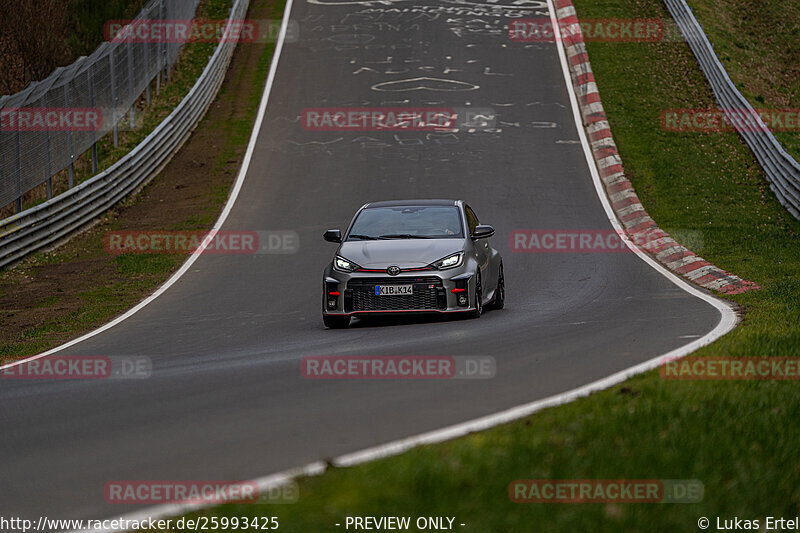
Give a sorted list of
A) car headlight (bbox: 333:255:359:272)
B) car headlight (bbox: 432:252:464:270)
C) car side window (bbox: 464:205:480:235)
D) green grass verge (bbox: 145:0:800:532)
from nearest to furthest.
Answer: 1. green grass verge (bbox: 145:0:800:532)
2. car headlight (bbox: 432:252:464:270)
3. car headlight (bbox: 333:255:359:272)
4. car side window (bbox: 464:205:480:235)

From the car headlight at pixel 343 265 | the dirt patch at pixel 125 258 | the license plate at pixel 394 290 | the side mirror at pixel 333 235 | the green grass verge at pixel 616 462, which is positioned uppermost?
the green grass verge at pixel 616 462

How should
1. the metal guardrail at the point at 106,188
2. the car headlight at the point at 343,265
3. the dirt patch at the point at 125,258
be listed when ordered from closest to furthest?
the car headlight at the point at 343,265 < the dirt patch at the point at 125,258 < the metal guardrail at the point at 106,188

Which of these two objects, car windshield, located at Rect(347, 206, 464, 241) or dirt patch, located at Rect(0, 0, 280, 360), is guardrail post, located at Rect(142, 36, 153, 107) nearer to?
dirt patch, located at Rect(0, 0, 280, 360)

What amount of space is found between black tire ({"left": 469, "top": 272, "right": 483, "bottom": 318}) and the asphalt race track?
14.1 inches

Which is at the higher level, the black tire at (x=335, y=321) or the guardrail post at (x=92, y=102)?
the guardrail post at (x=92, y=102)

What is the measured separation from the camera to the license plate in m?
13.3

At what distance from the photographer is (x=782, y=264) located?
1891 centimetres

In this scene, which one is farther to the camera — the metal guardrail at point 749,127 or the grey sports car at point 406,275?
the metal guardrail at point 749,127

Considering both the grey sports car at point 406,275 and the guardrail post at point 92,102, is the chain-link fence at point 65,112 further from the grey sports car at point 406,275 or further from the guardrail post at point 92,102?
the grey sports car at point 406,275

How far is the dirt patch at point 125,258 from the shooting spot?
1609 cm

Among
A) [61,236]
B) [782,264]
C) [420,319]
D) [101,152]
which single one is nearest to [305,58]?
[101,152]

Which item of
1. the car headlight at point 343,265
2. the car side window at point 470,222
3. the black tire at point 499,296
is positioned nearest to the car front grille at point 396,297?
the car headlight at point 343,265

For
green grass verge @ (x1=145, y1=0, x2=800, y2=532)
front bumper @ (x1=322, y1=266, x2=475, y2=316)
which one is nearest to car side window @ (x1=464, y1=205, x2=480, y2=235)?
front bumper @ (x1=322, y1=266, x2=475, y2=316)

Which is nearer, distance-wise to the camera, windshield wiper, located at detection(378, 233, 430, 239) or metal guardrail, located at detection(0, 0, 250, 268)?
windshield wiper, located at detection(378, 233, 430, 239)
